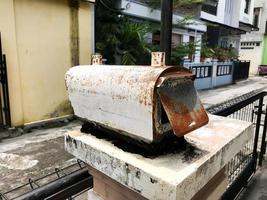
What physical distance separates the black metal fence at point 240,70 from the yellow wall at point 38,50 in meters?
9.55

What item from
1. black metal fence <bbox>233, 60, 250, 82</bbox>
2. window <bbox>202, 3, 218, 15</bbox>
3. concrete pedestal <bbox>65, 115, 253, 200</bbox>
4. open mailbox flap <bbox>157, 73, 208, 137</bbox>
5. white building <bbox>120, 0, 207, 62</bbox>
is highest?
window <bbox>202, 3, 218, 15</bbox>

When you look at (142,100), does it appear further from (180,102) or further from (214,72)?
(214,72)

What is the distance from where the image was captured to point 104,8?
6211 mm

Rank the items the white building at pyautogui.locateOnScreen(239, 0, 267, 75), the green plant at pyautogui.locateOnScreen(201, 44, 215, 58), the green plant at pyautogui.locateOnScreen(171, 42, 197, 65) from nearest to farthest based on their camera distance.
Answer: the green plant at pyautogui.locateOnScreen(171, 42, 197, 65), the green plant at pyautogui.locateOnScreen(201, 44, 215, 58), the white building at pyautogui.locateOnScreen(239, 0, 267, 75)

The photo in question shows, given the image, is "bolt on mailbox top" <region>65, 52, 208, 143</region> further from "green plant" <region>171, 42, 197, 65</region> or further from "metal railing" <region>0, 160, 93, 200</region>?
"green plant" <region>171, 42, 197, 65</region>

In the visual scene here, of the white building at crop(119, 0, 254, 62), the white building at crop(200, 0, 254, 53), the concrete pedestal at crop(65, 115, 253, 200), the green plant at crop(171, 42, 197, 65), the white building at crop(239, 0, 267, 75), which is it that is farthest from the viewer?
the white building at crop(239, 0, 267, 75)

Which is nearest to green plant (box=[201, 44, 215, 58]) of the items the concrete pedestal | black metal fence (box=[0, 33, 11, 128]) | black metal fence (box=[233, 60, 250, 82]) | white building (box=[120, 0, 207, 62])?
white building (box=[120, 0, 207, 62])

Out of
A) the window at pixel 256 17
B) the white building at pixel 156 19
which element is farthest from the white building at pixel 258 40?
the white building at pixel 156 19

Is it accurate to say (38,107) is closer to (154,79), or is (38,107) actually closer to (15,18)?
(15,18)

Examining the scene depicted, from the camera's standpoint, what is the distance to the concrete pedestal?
0.53 metres

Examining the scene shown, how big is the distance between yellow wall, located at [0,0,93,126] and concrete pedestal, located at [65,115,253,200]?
13.6ft

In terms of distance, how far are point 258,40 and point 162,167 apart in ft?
75.1

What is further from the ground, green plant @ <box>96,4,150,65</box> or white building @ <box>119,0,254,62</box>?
white building @ <box>119,0,254,62</box>

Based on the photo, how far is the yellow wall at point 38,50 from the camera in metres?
4.33
